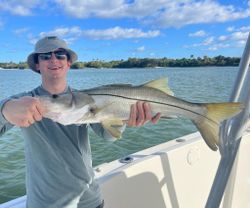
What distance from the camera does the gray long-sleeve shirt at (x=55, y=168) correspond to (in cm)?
221

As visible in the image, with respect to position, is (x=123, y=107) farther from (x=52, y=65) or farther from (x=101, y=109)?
(x=52, y=65)

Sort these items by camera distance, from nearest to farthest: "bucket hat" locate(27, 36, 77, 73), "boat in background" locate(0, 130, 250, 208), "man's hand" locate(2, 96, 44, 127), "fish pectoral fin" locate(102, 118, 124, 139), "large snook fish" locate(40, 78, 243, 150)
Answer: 1. "man's hand" locate(2, 96, 44, 127)
2. "large snook fish" locate(40, 78, 243, 150)
3. "fish pectoral fin" locate(102, 118, 124, 139)
4. "bucket hat" locate(27, 36, 77, 73)
5. "boat in background" locate(0, 130, 250, 208)

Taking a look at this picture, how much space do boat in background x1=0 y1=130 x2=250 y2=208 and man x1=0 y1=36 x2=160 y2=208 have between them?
647 millimetres

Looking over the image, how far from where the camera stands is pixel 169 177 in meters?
3.63

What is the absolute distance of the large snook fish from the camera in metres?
1.99

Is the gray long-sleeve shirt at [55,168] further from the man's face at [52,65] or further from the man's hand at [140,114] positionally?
the man's hand at [140,114]

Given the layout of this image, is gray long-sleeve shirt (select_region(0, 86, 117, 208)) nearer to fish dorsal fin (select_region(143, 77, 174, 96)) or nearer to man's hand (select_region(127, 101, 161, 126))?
man's hand (select_region(127, 101, 161, 126))

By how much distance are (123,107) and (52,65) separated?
1.99ft

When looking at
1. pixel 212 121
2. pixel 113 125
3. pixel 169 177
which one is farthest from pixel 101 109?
pixel 169 177

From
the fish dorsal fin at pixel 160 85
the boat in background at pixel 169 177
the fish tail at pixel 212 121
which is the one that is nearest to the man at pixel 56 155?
the fish dorsal fin at pixel 160 85

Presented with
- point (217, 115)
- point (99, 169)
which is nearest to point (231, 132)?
point (217, 115)

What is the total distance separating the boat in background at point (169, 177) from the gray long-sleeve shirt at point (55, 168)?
63 cm

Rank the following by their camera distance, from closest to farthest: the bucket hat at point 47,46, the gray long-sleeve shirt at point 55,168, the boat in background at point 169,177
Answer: the gray long-sleeve shirt at point 55,168
the bucket hat at point 47,46
the boat in background at point 169,177

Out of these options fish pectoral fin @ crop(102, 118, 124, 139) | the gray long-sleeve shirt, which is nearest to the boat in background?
the gray long-sleeve shirt
